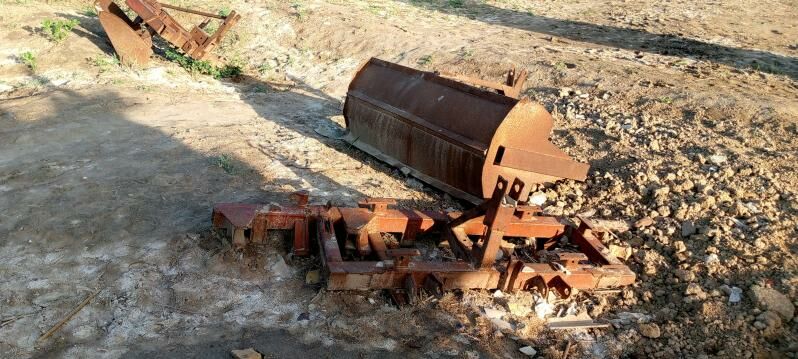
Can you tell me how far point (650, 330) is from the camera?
159 inches

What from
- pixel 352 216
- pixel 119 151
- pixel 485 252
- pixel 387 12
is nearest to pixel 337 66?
pixel 387 12

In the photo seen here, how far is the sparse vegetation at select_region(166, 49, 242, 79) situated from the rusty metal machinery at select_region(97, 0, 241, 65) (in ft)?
0.69

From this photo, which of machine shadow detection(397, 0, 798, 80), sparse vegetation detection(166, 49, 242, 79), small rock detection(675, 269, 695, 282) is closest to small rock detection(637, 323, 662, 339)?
small rock detection(675, 269, 695, 282)

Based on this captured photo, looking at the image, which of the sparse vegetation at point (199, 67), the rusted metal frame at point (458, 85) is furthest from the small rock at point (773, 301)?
the sparse vegetation at point (199, 67)

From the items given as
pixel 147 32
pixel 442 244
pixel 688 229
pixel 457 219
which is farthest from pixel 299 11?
pixel 688 229

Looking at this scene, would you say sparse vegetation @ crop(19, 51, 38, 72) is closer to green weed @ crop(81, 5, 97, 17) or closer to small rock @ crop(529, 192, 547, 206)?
green weed @ crop(81, 5, 97, 17)

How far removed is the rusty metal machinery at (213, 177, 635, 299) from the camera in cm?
402

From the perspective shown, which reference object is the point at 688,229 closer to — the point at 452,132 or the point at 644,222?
the point at 644,222

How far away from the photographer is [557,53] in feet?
33.4

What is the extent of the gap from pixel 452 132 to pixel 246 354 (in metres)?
3.02

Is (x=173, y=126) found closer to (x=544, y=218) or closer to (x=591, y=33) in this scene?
(x=544, y=218)

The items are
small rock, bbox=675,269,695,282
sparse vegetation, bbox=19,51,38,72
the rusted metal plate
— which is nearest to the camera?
small rock, bbox=675,269,695,282

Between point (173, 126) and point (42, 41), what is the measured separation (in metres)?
5.07

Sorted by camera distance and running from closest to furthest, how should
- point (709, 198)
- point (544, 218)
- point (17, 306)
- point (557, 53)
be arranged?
point (17, 306)
point (544, 218)
point (709, 198)
point (557, 53)
